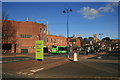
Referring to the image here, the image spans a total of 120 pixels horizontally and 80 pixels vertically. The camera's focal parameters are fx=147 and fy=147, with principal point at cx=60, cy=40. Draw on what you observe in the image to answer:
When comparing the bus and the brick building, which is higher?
the brick building

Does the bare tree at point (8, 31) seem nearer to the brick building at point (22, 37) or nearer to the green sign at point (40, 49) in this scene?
the brick building at point (22, 37)

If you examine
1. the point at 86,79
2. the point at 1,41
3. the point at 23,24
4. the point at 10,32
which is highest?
the point at 23,24

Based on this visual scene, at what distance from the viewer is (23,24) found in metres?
54.9

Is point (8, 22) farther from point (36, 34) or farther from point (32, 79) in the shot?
point (32, 79)

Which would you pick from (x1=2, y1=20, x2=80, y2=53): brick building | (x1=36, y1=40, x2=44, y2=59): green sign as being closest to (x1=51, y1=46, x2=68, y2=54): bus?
(x1=2, y1=20, x2=80, y2=53): brick building

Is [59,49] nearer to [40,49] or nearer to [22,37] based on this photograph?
[22,37]

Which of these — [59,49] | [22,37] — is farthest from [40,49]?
[22,37]

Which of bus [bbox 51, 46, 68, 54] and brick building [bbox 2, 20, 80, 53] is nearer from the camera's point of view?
bus [bbox 51, 46, 68, 54]

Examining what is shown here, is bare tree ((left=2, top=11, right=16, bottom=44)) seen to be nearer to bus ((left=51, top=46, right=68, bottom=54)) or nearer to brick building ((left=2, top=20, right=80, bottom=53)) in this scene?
brick building ((left=2, top=20, right=80, bottom=53))

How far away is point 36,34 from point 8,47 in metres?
11.9

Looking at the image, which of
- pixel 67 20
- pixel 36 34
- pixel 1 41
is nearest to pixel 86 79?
pixel 67 20

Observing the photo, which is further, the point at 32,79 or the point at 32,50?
the point at 32,50

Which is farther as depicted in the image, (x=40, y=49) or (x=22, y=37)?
(x=22, y=37)

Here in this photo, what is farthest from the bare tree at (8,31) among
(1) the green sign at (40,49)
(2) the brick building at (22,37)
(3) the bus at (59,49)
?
(1) the green sign at (40,49)
